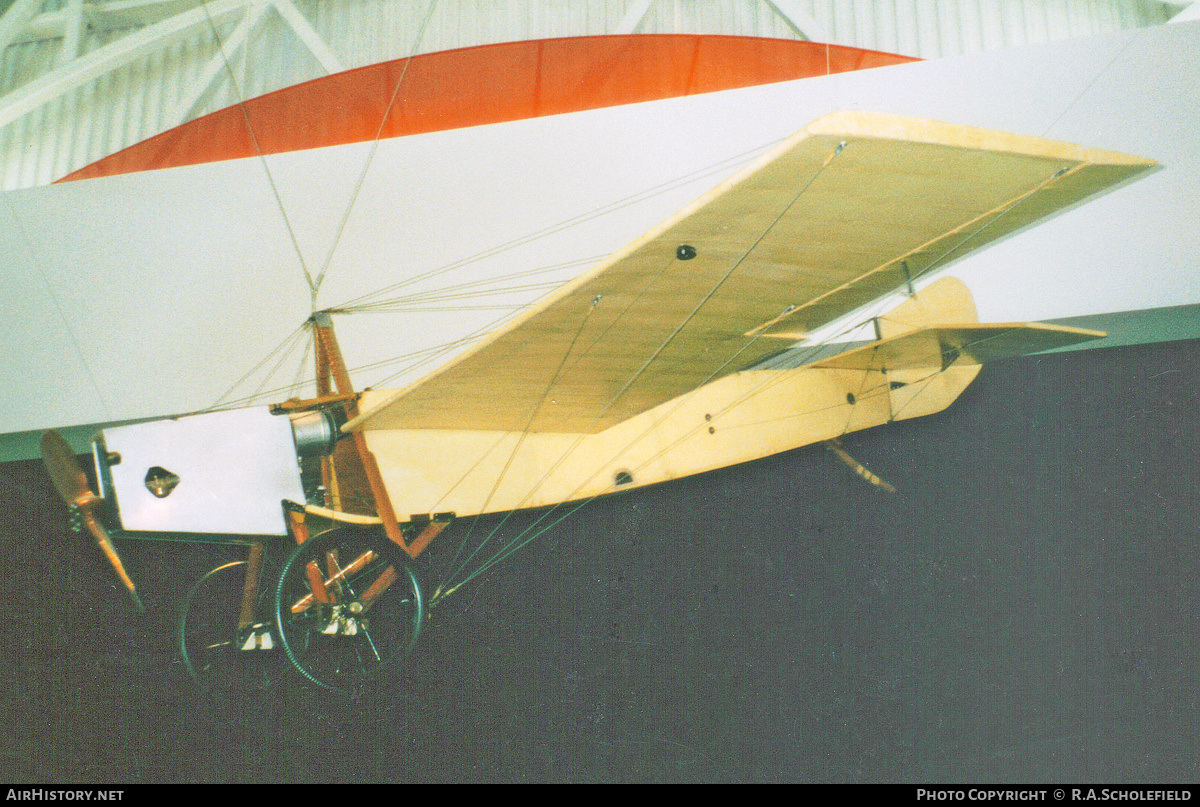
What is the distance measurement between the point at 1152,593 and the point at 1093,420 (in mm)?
695

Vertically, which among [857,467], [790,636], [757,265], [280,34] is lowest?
[790,636]

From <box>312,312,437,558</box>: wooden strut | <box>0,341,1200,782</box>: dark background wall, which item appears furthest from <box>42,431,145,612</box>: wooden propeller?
<box>0,341,1200,782</box>: dark background wall

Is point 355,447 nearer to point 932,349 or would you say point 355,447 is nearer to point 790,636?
point 790,636

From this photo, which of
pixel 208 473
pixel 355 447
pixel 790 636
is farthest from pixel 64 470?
pixel 790 636

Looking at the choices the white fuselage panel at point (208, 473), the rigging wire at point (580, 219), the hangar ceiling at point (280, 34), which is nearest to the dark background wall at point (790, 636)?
the white fuselage panel at point (208, 473)

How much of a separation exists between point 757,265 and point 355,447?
144 centimetres

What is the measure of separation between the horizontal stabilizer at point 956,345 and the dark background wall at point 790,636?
0.31m

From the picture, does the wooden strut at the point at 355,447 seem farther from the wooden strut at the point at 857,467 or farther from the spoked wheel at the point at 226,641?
the wooden strut at the point at 857,467

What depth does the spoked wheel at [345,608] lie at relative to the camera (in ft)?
7.43

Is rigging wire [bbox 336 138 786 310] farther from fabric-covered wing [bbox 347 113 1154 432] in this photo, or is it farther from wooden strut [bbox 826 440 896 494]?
wooden strut [bbox 826 440 896 494]

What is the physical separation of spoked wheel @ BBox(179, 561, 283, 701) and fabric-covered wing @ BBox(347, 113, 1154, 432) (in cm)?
87

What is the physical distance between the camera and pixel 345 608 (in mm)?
2273
